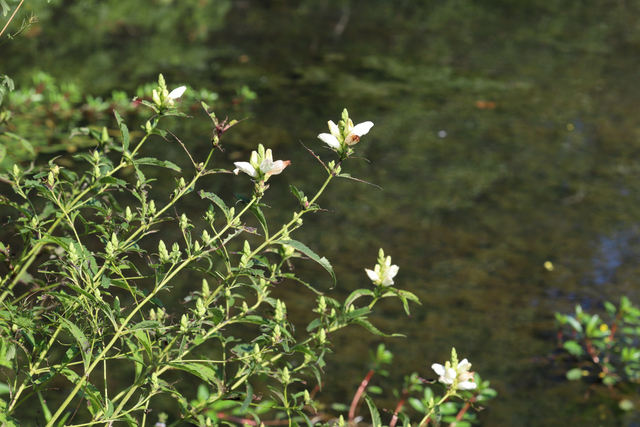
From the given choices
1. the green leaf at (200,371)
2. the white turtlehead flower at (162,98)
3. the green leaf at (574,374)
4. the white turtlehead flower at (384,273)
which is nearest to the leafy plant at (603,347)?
the green leaf at (574,374)

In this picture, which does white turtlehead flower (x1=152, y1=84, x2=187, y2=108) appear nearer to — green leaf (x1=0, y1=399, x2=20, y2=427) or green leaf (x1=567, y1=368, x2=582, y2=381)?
green leaf (x1=0, y1=399, x2=20, y2=427)

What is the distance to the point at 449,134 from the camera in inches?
226

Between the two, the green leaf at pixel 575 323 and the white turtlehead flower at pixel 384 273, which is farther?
the green leaf at pixel 575 323

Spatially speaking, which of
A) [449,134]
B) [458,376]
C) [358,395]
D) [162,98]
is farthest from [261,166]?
Result: [449,134]

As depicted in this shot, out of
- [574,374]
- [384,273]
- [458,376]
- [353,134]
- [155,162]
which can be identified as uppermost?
[353,134]

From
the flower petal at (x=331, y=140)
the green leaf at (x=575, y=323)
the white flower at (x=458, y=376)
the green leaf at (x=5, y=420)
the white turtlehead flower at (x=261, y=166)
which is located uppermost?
the flower petal at (x=331, y=140)

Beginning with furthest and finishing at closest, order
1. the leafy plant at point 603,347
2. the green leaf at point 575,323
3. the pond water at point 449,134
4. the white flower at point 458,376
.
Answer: the pond water at point 449,134 → the green leaf at point 575,323 → the leafy plant at point 603,347 → the white flower at point 458,376

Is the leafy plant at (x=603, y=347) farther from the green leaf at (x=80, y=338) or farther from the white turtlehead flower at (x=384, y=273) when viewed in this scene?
the green leaf at (x=80, y=338)

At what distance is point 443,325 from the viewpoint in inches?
132

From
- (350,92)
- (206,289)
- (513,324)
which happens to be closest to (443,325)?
(513,324)

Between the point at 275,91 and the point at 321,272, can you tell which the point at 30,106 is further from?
the point at 321,272

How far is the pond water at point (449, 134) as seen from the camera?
334 cm

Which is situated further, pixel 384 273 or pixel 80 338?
pixel 384 273

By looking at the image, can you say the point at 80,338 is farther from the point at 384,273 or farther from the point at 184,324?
A: the point at 384,273
